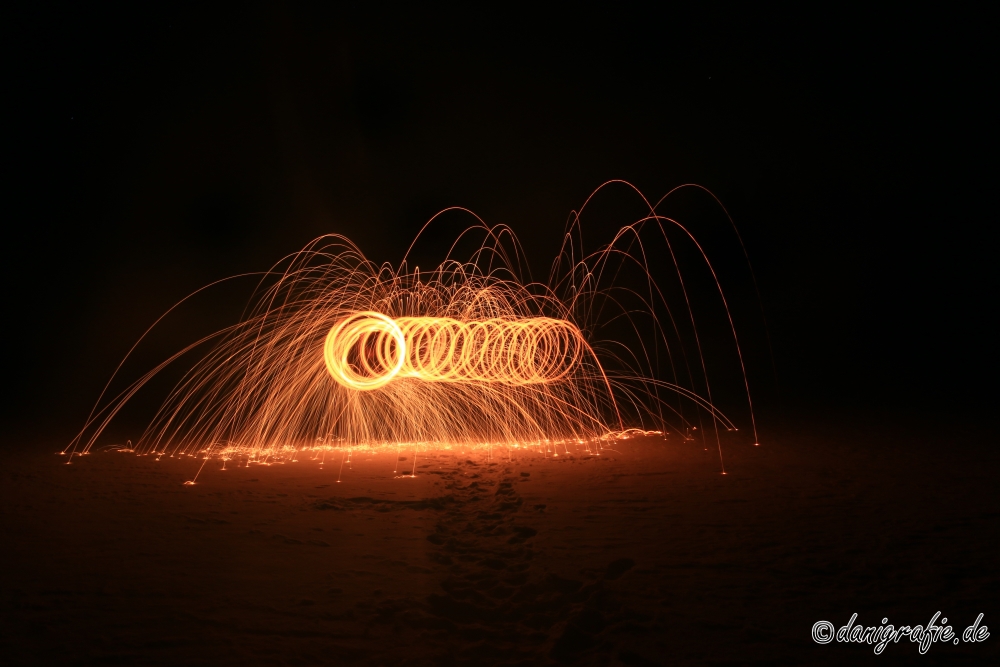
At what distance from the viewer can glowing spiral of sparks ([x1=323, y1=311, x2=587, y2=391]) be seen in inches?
406

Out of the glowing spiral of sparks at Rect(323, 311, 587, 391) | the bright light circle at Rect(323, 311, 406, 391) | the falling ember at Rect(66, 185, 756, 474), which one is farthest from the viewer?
the falling ember at Rect(66, 185, 756, 474)

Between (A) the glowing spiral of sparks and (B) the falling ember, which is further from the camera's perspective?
(B) the falling ember

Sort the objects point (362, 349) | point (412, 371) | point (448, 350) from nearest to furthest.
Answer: point (362, 349)
point (412, 371)
point (448, 350)

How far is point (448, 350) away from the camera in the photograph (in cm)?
1123

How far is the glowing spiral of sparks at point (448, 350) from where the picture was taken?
1030 cm

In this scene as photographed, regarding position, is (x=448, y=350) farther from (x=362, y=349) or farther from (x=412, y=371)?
(x=362, y=349)

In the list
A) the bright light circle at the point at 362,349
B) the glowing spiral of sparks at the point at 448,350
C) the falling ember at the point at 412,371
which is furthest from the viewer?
the falling ember at the point at 412,371

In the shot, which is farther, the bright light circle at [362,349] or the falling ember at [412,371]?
the falling ember at [412,371]

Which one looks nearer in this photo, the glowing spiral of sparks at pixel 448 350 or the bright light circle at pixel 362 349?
the bright light circle at pixel 362 349

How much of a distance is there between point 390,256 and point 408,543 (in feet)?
102

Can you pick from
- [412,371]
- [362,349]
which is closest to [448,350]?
[412,371]

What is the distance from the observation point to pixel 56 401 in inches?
880

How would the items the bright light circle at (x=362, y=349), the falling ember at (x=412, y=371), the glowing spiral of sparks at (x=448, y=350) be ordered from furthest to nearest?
the falling ember at (x=412, y=371)
the glowing spiral of sparks at (x=448, y=350)
the bright light circle at (x=362, y=349)

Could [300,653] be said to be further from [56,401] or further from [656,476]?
[56,401]
